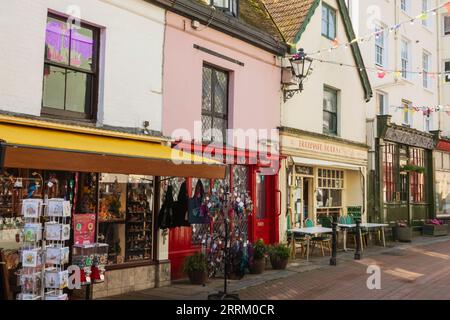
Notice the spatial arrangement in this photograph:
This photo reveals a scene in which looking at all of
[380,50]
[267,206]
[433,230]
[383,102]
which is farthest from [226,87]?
[433,230]

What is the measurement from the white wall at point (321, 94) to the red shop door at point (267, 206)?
1673mm

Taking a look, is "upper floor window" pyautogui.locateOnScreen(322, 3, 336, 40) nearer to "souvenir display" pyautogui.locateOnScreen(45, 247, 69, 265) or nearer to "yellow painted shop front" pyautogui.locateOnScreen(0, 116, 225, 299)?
"yellow painted shop front" pyautogui.locateOnScreen(0, 116, 225, 299)

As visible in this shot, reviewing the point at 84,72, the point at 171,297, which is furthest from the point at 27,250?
the point at 84,72

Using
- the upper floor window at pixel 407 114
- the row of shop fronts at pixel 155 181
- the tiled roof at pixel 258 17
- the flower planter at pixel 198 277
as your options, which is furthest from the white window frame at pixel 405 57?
the flower planter at pixel 198 277

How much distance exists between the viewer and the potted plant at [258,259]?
10.9 metres

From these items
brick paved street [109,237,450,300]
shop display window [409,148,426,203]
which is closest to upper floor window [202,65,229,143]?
brick paved street [109,237,450,300]

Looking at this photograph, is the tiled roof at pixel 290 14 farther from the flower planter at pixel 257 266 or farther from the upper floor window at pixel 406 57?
the upper floor window at pixel 406 57

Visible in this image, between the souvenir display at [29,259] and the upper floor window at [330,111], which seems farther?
the upper floor window at [330,111]

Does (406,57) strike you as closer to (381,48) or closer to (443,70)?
(381,48)

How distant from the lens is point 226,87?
12094 millimetres

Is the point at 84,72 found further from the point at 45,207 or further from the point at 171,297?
the point at 171,297

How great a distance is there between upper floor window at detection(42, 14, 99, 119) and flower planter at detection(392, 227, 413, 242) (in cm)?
1350

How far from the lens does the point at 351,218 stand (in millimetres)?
15867

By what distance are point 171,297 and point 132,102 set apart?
3.65 meters
